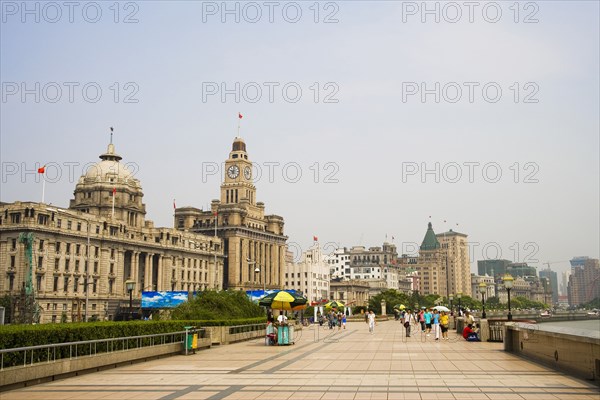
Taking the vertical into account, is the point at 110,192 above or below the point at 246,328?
above

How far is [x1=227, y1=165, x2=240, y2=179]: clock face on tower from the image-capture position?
165750mm

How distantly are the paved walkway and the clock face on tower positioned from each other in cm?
14027

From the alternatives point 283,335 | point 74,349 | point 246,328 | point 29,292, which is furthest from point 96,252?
point 74,349

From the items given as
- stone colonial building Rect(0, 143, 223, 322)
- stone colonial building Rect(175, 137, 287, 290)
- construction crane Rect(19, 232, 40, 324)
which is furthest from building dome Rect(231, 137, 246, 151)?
construction crane Rect(19, 232, 40, 324)

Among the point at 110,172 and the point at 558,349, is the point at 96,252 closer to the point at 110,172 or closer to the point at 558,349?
the point at 110,172

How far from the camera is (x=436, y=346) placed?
32.6m

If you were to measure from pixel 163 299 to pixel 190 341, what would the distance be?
5710cm

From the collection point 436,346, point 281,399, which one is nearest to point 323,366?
point 281,399

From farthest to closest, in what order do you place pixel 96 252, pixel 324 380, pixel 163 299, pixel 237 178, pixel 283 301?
1. pixel 237 178
2. pixel 96 252
3. pixel 163 299
4. pixel 283 301
5. pixel 324 380

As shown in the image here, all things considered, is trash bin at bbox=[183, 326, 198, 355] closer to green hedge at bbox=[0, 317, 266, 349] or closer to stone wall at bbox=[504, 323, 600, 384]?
green hedge at bbox=[0, 317, 266, 349]

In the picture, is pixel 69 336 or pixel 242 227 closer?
pixel 69 336

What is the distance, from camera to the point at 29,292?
84.8 metres

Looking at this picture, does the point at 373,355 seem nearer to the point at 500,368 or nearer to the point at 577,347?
the point at 500,368

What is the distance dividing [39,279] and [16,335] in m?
76.5
